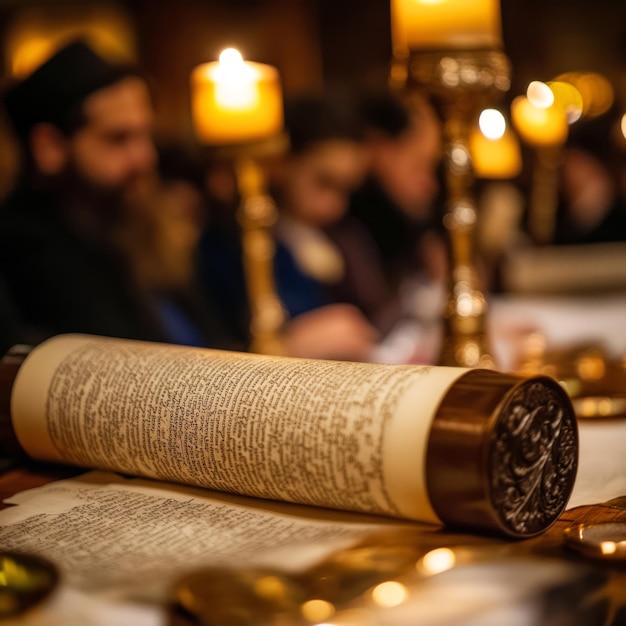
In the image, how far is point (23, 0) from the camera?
21.3 ft

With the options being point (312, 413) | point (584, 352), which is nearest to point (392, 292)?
point (584, 352)

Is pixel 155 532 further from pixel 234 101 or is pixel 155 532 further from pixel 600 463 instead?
pixel 234 101

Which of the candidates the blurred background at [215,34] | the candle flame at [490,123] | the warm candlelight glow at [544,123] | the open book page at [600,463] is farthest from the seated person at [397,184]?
the open book page at [600,463]

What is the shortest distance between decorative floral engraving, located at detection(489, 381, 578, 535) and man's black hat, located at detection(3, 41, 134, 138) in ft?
5.67

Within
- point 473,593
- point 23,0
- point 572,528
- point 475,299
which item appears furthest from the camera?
point 23,0

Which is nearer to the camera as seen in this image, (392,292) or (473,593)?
(473,593)

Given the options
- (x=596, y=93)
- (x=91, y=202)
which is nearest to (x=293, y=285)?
(x=91, y=202)

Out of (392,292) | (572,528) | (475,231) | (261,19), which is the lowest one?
(392,292)

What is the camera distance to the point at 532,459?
65 centimetres

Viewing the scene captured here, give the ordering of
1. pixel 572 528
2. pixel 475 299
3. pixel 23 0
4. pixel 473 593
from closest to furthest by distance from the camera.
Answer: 1. pixel 473 593
2. pixel 572 528
3. pixel 475 299
4. pixel 23 0

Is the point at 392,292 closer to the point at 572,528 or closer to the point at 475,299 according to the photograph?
the point at 475,299

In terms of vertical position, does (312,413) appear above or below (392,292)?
above

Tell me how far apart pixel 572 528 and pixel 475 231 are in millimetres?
635

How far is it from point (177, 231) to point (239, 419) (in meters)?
1.98
